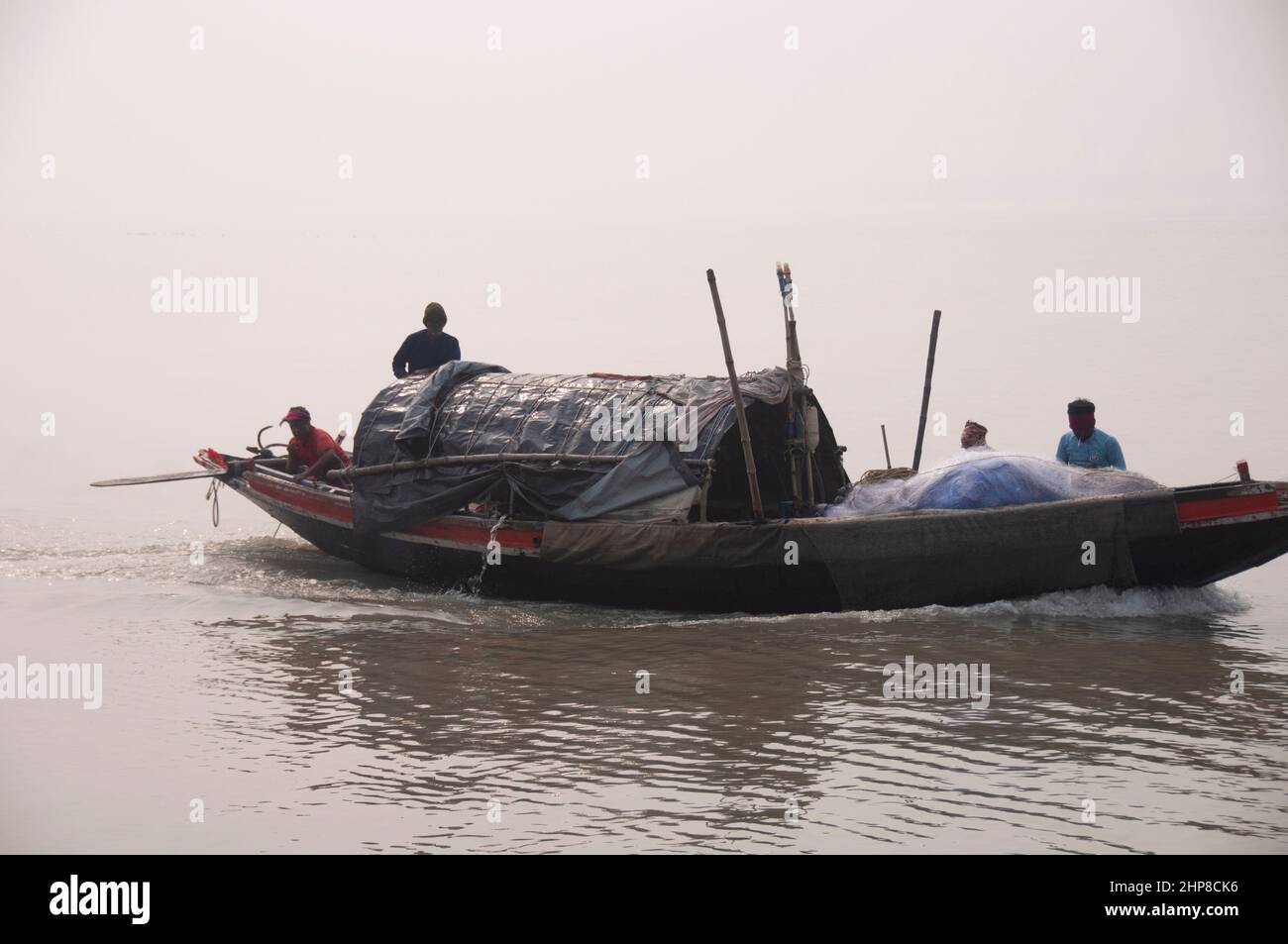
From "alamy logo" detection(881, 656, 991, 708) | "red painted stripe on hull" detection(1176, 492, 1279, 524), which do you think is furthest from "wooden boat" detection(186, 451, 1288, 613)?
"alamy logo" detection(881, 656, 991, 708)

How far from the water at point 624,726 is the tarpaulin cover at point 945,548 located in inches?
9.5

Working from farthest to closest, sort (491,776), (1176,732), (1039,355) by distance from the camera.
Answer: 1. (1039,355)
2. (1176,732)
3. (491,776)

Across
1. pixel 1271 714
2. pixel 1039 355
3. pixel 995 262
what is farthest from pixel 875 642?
pixel 995 262

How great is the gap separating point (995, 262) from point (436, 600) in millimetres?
53423

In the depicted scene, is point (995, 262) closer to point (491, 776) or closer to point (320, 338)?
point (320, 338)

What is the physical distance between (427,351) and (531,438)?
8.01ft

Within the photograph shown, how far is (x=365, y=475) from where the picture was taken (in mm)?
13227

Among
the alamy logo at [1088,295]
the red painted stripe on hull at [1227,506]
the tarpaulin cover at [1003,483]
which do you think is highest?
the alamy logo at [1088,295]

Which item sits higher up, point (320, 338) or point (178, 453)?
point (320, 338)

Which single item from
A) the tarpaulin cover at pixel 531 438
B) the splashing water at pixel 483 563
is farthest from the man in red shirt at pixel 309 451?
the splashing water at pixel 483 563

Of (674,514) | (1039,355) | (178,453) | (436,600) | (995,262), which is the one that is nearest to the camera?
(674,514)

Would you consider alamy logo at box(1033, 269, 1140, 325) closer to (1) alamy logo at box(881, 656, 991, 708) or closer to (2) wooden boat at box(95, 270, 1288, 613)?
(2) wooden boat at box(95, 270, 1288, 613)

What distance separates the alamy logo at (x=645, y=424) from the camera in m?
12.1

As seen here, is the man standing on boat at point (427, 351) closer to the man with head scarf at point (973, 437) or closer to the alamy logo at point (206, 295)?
the man with head scarf at point (973, 437)
